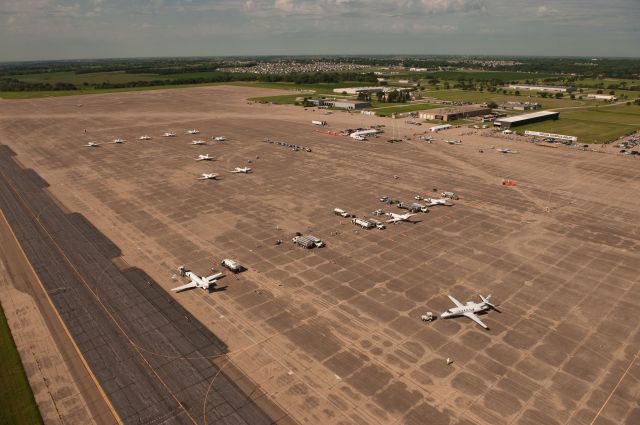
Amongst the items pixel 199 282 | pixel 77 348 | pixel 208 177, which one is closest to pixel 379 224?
pixel 199 282

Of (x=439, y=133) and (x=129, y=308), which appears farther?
(x=439, y=133)

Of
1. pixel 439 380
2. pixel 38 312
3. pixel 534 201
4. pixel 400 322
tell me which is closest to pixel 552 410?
pixel 439 380

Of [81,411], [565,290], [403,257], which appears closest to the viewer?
[81,411]

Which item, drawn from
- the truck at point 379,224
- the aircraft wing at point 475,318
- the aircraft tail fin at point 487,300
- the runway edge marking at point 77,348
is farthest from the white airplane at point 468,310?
the runway edge marking at point 77,348

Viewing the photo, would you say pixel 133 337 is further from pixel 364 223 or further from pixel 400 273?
pixel 364 223

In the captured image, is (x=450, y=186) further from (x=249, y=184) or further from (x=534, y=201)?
(x=249, y=184)
